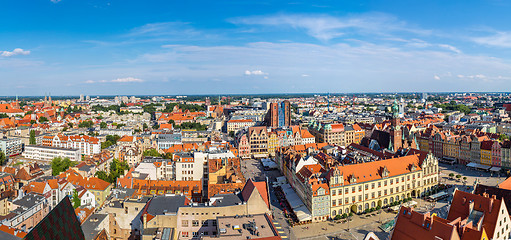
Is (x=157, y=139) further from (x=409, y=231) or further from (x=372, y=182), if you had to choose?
(x=409, y=231)

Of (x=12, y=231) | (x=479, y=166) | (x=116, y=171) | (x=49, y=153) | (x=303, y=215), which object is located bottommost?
(x=303, y=215)

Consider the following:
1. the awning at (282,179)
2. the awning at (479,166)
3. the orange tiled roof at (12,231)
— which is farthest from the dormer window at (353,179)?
the orange tiled roof at (12,231)

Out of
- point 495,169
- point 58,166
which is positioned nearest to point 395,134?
point 495,169

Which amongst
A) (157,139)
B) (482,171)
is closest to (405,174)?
(482,171)

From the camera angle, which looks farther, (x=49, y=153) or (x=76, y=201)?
(x=49, y=153)

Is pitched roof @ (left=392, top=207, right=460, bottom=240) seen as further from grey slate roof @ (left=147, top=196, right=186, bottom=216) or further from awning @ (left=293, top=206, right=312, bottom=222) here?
grey slate roof @ (left=147, top=196, right=186, bottom=216)

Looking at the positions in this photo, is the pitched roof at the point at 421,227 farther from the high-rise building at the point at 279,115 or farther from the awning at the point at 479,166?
the high-rise building at the point at 279,115

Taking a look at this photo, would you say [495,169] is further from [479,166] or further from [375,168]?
[375,168]

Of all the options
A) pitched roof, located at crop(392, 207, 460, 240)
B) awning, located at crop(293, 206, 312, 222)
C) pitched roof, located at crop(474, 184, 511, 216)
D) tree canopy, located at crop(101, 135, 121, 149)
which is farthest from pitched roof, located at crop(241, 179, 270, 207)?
tree canopy, located at crop(101, 135, 121, 149)

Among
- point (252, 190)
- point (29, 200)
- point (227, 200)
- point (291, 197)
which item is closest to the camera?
point (252, 190)
